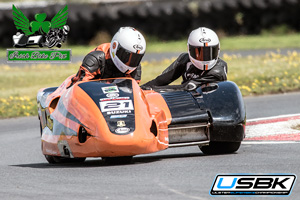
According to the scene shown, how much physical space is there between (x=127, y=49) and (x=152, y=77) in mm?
10287

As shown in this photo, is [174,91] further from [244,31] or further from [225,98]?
[244,31]

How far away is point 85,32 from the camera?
28016 millimetres

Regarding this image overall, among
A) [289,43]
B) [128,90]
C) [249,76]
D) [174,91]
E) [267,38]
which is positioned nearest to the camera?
[128,90]

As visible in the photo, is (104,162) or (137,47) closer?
(104,162)

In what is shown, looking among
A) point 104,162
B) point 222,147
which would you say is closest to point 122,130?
point 104,162

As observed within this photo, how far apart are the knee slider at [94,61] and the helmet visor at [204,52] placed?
3.74 feet

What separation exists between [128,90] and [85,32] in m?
20.3

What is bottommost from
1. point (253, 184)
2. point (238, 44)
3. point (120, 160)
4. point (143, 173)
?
point (238, 44)

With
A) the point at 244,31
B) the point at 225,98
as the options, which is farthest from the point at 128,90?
the point at 244,31

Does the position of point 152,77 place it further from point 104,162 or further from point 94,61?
point 104,162

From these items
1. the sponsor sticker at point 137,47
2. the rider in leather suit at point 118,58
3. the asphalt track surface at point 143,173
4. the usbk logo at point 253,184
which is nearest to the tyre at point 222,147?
the asphalt track surface at point 143,173

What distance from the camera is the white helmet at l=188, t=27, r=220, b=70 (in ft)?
29.9

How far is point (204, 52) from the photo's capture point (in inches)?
361

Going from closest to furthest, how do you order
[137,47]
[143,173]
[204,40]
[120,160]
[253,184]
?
[253,184]
[143,173]
[120,160]
[137,47]
[204,40]
